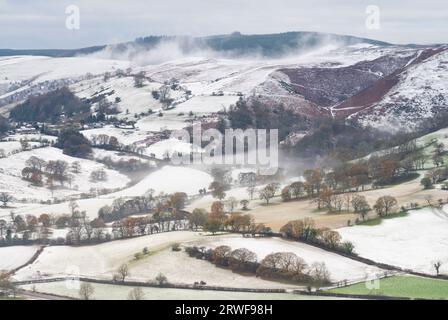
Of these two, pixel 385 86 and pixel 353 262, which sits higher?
pixel 385 86

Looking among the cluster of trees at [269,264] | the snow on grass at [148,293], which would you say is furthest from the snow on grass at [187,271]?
the snow on grass at [148,293]

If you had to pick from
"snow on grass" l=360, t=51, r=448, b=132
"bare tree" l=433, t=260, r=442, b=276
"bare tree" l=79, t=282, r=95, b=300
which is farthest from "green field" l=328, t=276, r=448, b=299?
"snow on grass" l=360, t=51, r=448, b=132

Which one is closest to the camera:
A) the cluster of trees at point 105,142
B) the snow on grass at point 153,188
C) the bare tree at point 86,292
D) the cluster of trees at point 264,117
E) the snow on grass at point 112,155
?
the bare tree at point 86,292

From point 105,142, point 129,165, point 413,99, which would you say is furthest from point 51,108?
point 413,99

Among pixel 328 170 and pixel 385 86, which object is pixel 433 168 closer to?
pixel 328 170

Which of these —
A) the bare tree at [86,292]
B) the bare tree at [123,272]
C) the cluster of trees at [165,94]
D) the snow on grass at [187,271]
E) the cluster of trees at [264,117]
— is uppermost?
the cluster of trees at [165,94]

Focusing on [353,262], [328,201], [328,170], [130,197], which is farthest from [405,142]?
[353,262]

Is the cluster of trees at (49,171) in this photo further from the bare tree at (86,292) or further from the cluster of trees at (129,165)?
the bare tree at (86,292)
